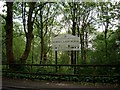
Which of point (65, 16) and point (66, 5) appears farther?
point (65, 16)

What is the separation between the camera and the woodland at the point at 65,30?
1355cm

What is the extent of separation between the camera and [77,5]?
928 inches

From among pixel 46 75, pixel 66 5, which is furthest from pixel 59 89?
pixel 66 5

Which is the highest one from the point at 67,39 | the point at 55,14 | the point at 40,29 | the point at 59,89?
the point at 55,14

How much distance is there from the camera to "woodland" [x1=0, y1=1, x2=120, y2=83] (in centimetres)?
1355

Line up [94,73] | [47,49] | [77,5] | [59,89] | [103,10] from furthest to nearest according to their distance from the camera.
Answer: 1. [47,49]
2. [77,5]
3. [103,10]
4. [94,73]
5. [59,89]

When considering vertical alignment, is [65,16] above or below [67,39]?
above

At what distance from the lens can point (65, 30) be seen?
2867 centimetres

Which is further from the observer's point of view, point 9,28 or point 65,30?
point 65,30

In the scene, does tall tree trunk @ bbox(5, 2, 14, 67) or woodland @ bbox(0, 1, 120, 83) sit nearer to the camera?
woodland @ bbox(0, 1, 120, 83)

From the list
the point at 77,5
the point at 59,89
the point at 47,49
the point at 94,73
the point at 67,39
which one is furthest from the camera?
the point at 47,49

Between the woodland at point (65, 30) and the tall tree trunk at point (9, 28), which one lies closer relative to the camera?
the woodland at point (65, 30)

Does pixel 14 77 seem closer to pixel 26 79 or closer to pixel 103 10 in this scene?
pixel 26 79

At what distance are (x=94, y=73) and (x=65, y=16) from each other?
1515 cm
